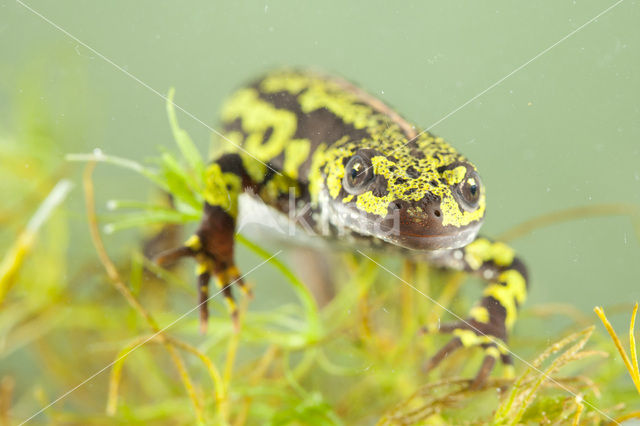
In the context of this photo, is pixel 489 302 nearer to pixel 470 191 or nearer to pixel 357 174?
pixel 470 191

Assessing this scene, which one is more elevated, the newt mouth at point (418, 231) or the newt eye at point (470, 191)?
the newt eye at point (470, 191)

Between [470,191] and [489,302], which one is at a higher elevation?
[470,191]

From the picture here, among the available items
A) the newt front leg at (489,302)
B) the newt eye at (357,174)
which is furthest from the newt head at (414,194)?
the newt front leg at (489,302)

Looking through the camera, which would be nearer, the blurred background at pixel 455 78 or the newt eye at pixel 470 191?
the newt eye at pixel 470 191

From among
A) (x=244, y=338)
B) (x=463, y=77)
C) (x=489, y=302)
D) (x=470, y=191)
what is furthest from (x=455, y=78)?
(x=244, y=338)

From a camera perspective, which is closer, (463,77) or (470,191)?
(470,191)

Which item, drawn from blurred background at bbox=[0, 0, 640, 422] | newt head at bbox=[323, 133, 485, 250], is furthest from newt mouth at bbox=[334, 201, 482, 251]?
blurred background at bbox=[0, 0, 640, 422]

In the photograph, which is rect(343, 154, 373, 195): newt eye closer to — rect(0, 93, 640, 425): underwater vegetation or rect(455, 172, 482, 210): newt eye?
rect(455, 172, 482, 210): newt eye

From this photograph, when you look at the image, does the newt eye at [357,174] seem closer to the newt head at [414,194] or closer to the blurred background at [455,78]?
the newt head at [414,194]
